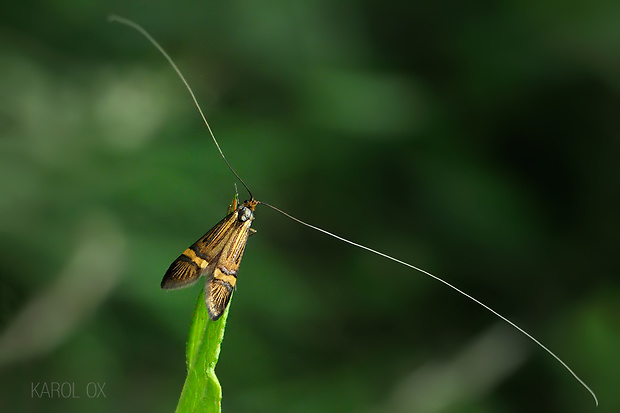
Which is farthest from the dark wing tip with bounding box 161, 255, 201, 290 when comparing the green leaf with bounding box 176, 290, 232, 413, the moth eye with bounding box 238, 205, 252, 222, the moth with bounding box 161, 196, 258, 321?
the green leaf with bounding box 176, 290, 232, 413

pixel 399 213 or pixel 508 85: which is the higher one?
pixel 508 85

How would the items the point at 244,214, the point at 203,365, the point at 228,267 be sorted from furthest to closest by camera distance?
the point at 244,214 → the point at 228,267 → the point at 203,365

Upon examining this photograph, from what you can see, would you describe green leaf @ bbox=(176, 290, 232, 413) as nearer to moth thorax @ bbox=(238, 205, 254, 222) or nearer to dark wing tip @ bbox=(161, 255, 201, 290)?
dark wing tip @ bbox=(161, 255, 201, 290)

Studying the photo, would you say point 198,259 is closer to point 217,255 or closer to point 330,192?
point 217,255

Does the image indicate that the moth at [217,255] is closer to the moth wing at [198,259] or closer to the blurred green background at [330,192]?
the moth wing at [198,259]

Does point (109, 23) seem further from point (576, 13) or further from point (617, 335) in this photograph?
point (617, 335)

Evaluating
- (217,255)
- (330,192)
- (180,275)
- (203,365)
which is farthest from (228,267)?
(330,192)

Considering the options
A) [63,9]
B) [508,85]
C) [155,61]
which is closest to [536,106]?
[508,85]
